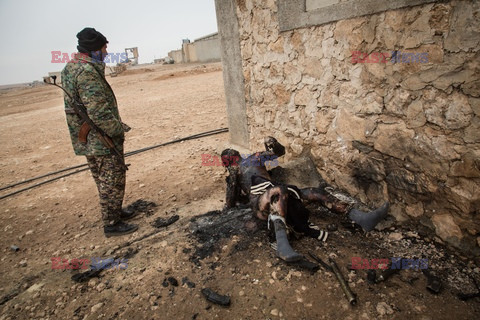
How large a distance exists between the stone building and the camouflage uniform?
198 cm

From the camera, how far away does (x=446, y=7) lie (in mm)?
1884

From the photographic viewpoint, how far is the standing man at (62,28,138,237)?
2.74 m

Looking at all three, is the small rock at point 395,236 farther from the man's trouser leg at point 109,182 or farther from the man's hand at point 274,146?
the man's trouser leg at point 109,182

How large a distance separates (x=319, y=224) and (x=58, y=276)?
8.46 feet

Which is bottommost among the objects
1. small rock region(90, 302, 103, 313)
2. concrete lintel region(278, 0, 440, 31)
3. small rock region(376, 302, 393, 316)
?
small rock region(90, 302, 103, 313)

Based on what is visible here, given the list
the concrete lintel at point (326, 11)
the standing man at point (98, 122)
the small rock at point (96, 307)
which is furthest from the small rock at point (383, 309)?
the standing man at point (98, 122)

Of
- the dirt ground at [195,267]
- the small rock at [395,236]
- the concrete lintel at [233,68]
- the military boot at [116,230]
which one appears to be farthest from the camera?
the concrete lintel at [233,68]

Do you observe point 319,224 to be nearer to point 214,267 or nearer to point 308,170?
point 308,170

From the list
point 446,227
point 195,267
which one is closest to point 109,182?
point 195,267

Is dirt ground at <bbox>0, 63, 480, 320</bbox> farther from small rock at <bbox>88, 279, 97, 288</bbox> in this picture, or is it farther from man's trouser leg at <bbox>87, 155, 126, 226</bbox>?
man's trouser leg at <bbox>87, 155, 126, 226</bbox>

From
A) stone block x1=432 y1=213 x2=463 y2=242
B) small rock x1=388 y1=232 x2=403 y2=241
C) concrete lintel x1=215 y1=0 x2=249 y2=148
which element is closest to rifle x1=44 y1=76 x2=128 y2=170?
concrete lintel x1=215 y1=0 x2=249 y2=148

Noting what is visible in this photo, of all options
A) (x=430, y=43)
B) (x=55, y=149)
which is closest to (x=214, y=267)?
(x=430, y=43)

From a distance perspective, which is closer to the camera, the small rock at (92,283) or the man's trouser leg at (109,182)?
the small rock at (92,283)

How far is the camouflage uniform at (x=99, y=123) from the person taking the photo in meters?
2.73
